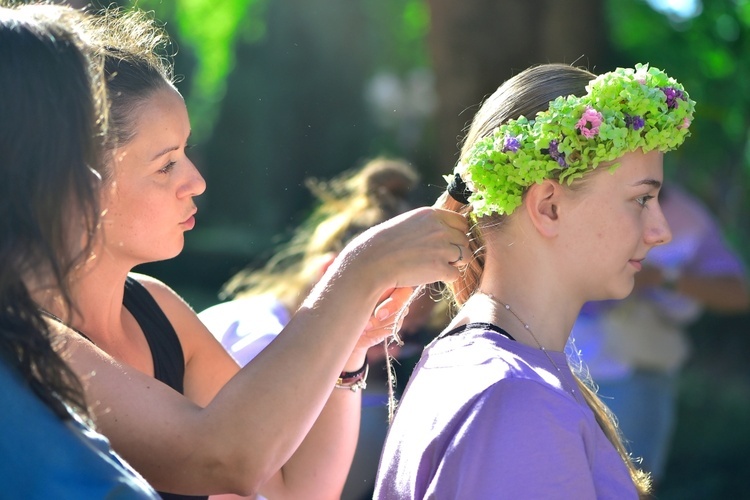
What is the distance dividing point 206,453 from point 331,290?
15.9 inches

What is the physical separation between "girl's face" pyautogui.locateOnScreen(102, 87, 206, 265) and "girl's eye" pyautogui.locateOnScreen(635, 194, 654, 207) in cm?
Answer: 96

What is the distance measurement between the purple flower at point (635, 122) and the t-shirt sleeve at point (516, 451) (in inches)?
24.8

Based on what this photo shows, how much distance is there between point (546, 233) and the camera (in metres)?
2.04

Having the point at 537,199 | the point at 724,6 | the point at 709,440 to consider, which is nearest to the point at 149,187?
the point at 537,199

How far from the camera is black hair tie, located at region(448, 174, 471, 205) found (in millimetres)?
2143

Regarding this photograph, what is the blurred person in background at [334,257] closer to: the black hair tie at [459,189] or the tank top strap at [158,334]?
the tank top strap at [158,334]

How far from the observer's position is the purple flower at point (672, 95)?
2.09m

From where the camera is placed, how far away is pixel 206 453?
5.72 ft

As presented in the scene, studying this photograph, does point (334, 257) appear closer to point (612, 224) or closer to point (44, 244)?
point (612, 224)

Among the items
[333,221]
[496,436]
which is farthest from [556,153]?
[333,221]

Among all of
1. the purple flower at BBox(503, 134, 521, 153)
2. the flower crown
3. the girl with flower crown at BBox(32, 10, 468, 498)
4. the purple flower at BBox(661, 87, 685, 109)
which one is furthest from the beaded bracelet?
the purple flower at BBox(661, 87, 685, 109)

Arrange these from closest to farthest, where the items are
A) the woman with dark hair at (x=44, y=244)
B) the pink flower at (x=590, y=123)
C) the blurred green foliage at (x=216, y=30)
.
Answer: the woman with dark hair at (x=44, y=244), the pink flower at (x=590, y=123), the blurred green foliage at (x=216, y=30)

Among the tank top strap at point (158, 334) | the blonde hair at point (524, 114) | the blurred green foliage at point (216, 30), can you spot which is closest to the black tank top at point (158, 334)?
the tank top strap at point (158, 334)

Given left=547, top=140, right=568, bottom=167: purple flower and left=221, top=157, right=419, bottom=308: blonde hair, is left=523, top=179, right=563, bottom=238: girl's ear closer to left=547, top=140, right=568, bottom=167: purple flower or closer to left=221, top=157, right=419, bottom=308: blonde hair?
left=547, top=140, right=568, bottom=167: purple flower
